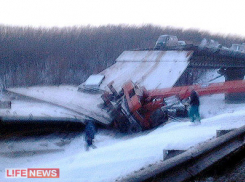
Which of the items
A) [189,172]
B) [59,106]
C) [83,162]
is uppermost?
[189,172]

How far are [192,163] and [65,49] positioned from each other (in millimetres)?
31064

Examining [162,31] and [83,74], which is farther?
[162,31]

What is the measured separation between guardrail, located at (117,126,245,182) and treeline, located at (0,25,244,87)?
18.3 m

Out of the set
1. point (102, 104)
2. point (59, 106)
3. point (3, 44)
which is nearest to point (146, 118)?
point (102, 104)

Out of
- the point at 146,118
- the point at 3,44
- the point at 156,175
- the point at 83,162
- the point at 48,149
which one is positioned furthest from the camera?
the point at 3,44

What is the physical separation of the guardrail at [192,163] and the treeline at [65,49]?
1834cm

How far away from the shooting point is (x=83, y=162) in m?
7.19

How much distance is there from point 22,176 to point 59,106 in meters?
10.3

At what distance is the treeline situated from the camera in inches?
1023

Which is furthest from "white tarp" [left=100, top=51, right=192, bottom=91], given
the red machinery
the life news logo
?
the life news logo

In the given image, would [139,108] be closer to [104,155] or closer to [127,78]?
[127,78]

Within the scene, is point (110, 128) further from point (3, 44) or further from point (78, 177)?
point (3, 44)

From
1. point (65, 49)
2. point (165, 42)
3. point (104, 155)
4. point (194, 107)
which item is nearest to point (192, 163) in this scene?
point (104, 155)

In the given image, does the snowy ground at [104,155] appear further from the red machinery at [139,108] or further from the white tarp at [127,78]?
the white tarp at [127,78]
